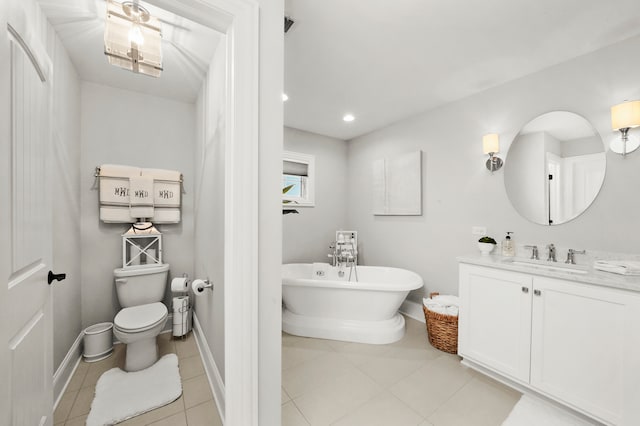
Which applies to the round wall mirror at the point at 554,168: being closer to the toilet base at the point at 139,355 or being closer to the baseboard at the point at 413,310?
the baseboard at the point at 413,310

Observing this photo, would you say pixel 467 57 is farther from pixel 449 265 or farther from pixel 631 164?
pixel 449 265

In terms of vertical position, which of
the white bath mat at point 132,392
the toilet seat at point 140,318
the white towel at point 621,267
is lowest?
the white bath mat at point 132,392

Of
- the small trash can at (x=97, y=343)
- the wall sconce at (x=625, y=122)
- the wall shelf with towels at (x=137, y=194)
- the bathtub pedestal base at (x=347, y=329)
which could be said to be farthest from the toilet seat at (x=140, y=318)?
the wall sconce at (x=625, y=122)

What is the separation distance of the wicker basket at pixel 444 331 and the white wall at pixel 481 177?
467 mm

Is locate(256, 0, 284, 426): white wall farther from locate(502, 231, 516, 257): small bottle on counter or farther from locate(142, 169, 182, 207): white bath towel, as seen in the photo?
locate(502, 231, 516, 257): small bottle on counter

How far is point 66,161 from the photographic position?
193 centimetres

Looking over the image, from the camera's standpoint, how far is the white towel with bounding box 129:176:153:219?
2342mm

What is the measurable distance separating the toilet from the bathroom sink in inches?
112

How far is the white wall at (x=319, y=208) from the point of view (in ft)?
11.3

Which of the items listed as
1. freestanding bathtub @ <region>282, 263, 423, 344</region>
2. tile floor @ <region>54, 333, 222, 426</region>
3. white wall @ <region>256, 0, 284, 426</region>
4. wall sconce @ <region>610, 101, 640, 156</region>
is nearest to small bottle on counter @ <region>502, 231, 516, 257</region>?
freestanding bathtub @ <region>282, 263, 423, 344</region>

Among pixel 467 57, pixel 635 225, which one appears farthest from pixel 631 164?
pixel 467 57

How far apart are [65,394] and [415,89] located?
12.1 feet

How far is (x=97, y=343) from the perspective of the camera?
209cm

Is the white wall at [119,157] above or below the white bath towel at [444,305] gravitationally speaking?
above
